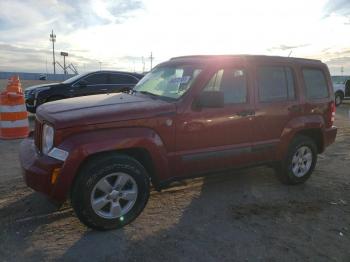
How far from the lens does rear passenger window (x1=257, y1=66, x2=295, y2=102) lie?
5258 millimetres

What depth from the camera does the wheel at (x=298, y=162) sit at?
5.69 metres

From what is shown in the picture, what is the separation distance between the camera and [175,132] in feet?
14.5

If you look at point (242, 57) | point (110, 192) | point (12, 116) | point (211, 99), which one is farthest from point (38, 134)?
point (12, 116)

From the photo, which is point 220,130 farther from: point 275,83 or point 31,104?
point 31,104

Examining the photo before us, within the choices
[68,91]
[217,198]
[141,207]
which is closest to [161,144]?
[141,207]

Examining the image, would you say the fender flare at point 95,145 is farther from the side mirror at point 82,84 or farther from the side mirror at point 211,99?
the side mirror at point 82,84

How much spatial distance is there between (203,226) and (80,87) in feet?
30.0

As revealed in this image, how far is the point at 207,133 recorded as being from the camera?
4652mm

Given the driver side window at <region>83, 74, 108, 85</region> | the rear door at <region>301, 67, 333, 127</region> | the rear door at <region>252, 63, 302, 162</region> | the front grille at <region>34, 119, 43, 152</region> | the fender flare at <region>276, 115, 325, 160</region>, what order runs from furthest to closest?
the driver side window at <region>83, 74, 108, 85</region> → the rear door at <region>301, 67, 333, 127</region> → the fender flare at <region>276, 115, 325, 160</region> → the rear door at <region>252, 63, 302, 162</region> → the front grille at <region>34, 119, 43, 152</region>

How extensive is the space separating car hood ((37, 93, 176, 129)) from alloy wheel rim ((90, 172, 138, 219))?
2.04 ft

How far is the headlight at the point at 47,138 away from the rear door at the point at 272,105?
260cm

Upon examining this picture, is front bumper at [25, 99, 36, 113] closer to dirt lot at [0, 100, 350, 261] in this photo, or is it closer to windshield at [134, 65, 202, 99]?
dirt lot at [0, 100, 350, 261]

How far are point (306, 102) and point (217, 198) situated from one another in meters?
1.97

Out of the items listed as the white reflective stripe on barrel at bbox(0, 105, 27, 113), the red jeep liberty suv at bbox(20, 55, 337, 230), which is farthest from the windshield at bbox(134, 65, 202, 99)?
the white reflective stripe on barrel at bbox(0, 105, 27, 113)
